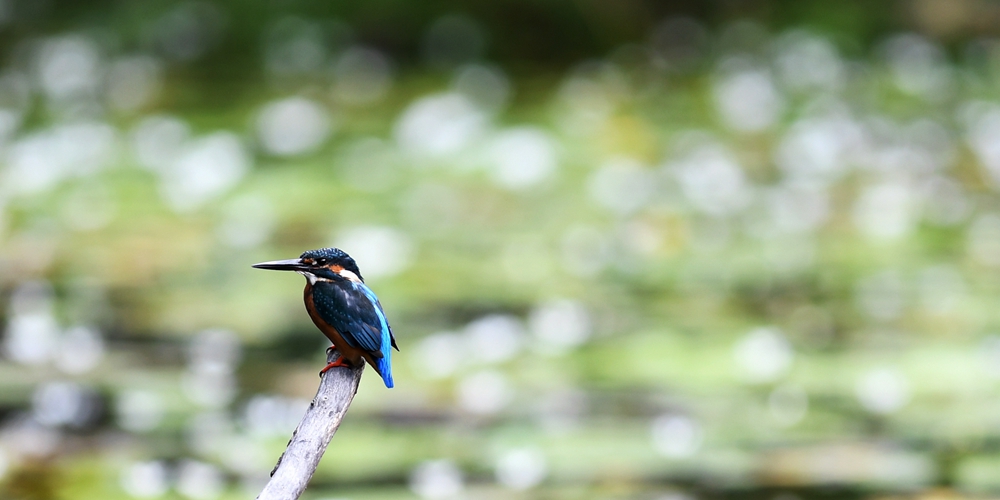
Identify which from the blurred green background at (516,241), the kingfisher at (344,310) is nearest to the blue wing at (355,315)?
the kingfisher at (344,310)

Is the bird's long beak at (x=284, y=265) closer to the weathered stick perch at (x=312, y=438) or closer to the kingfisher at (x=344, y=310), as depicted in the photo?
the kingfisher at (x=344, y=310)

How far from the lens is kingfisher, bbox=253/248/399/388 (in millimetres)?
1094

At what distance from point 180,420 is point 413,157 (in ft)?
7.63

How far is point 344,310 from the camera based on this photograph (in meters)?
1.10

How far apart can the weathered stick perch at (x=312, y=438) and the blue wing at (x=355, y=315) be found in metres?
0.03

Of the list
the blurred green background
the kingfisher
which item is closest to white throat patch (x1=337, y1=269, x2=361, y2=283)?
the kingfisher

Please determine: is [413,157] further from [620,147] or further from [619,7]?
[619,7]

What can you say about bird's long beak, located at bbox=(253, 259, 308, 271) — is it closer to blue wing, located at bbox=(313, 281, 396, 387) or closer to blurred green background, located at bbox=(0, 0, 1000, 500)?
blue wing, located at bbox=(313, 281, 396, 387)

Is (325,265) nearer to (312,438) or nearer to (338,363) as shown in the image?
(338,363)

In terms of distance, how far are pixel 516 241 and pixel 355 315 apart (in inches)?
105

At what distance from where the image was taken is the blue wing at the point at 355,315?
1095 millimetres

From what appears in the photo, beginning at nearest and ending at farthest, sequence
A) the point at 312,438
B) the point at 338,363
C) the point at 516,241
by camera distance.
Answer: the point at 312,438 → the point at 338,363 → the point at 516,241

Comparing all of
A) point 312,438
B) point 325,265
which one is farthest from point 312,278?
point 312,438

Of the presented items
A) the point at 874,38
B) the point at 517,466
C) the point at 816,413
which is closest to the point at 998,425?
the point at 816,413
